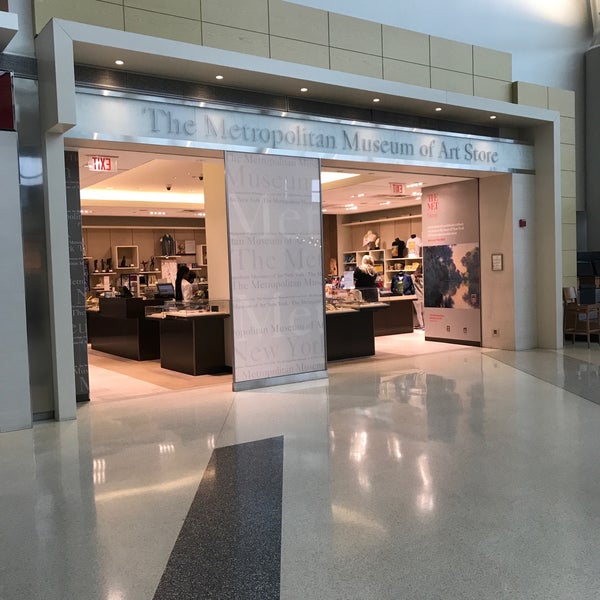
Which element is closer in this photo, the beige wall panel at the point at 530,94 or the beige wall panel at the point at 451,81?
the beige wall panel at the point at 451,81

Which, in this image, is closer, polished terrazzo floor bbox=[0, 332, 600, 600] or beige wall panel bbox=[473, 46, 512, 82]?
polished terrazzo floor bbox=[0, 332, 600, 600]

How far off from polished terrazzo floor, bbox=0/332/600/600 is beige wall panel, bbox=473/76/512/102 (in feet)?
16.1

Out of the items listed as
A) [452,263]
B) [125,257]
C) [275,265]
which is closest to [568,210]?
[452,263]

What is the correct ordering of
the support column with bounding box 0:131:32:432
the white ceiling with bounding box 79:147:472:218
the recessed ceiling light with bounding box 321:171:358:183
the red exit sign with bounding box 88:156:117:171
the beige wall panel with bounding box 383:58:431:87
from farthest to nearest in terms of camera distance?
the recessed ceiling light with bounding box 321:171:358:183 < the beige wall panel with bounding box 383:58:431:87 < the white ceiling with bounding box 79:147:472:218 < the red exit sign with bounding box 88:156:117:171 < the support column with bounding box 0:131:32:432

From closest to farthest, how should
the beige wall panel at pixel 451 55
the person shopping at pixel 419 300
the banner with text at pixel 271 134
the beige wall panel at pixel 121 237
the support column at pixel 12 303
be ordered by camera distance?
the support column at pixel 12 303 → the banner with text at pixel 271 134 → the beige wall panel at pixel 451 55 → the person shopping at pixel 419 300 → the beige wall panel at pixel 121 237

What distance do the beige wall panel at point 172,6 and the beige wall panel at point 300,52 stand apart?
105 cm

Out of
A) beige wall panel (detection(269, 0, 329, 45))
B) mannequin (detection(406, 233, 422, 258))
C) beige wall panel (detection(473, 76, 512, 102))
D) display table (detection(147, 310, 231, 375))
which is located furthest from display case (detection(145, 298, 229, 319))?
mannequin (detection(406, 233, 422, 258))

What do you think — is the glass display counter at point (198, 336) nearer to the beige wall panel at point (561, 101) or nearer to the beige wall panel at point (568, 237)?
the beige wall panel at point (568, 237)

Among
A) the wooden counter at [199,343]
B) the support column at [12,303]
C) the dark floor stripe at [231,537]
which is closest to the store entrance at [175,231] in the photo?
the wooden counter at [199,343]

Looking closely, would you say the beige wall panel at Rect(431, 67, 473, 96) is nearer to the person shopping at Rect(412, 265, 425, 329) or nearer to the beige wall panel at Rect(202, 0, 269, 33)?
the beige wall panel at Rect(202, 0, 269, 33)

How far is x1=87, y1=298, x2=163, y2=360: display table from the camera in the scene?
1098cm

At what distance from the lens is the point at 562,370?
28.3ft

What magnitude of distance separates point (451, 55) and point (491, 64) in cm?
86

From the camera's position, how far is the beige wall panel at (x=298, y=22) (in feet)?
26.6
